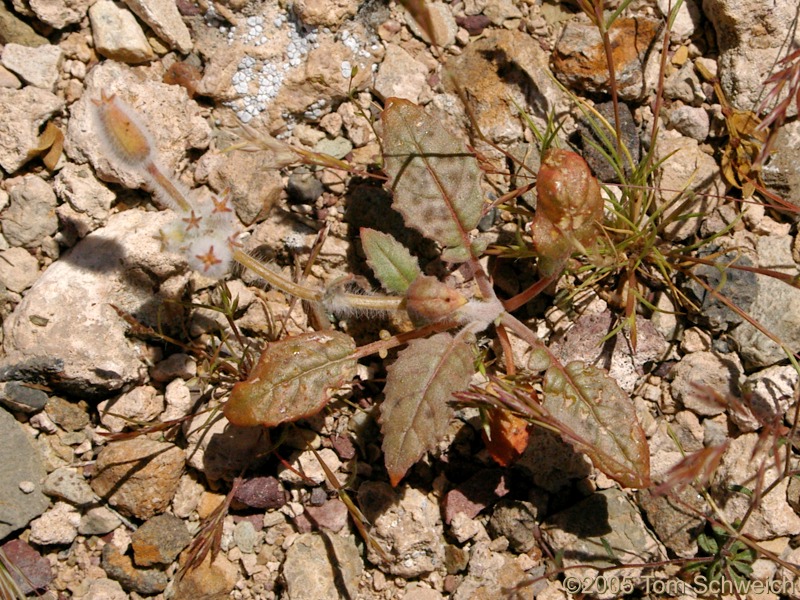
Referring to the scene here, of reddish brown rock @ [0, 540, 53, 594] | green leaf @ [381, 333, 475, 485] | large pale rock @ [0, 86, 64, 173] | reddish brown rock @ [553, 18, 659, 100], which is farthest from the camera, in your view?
reddish brown rock @ [553, 18, 659, 100]

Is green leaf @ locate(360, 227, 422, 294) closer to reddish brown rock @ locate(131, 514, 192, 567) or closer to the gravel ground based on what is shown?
the gravel ground

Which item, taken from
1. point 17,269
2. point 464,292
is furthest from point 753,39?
point 17,269

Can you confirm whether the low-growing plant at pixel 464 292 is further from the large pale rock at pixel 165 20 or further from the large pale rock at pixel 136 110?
the large pale rock at pixel 165 20

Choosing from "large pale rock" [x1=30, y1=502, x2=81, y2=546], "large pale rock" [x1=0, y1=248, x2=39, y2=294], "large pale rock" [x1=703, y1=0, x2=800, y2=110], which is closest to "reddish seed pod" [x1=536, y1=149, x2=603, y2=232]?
"large pale rock" [x1=703, y1=0, x2=800, y2=110]

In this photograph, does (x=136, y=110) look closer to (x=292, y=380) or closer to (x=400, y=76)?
(x=400, y=76)

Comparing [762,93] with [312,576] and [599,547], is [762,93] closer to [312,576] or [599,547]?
[599,547]
